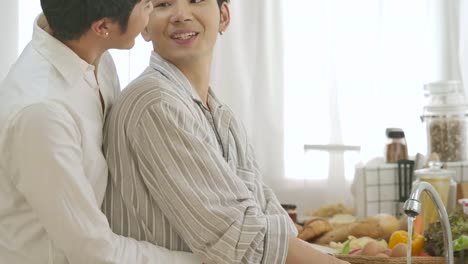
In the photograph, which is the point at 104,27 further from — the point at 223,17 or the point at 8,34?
the point at 8,34

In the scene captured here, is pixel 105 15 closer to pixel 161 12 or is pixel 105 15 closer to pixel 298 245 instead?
pixel 161 12

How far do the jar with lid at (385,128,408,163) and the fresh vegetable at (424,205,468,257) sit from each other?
0.55 meters

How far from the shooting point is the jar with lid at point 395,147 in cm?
306

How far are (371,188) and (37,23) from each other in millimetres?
1644

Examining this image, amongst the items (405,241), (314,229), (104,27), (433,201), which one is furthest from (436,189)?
(104,27)

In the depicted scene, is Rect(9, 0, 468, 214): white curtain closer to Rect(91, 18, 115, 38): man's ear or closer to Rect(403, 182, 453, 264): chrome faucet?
Rect(403, 182, 453, 264): chrome faucet

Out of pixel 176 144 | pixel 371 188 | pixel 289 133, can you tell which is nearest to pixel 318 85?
pixel 289 133

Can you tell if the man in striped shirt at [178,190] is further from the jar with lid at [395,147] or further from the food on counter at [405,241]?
the jar with lid at [395,147]

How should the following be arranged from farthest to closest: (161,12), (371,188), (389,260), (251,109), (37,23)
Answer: (251,109)
(371,188)
(389,260)
(161,12)
(37,23)

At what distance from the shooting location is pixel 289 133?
338cm

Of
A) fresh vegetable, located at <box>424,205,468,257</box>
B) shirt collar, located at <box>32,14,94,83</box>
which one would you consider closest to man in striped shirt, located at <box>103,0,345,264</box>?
shirt collar, located at <box>32,14,94,83</box>

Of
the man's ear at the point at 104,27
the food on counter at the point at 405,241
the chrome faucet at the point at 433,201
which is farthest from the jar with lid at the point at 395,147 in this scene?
the man's ear at the point at 104,27

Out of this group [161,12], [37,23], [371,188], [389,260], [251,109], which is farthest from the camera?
[251,109]

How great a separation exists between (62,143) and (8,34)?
5.42 feet
